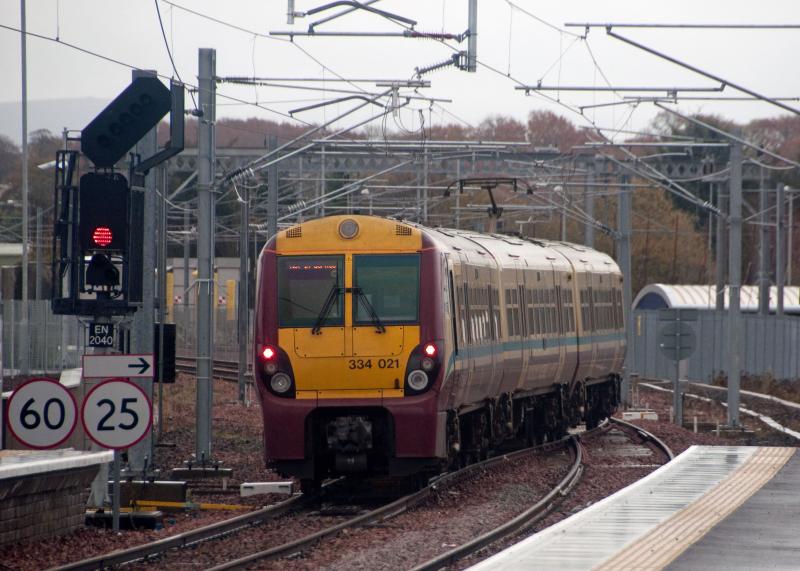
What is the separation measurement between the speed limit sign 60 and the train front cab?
11.0 ft

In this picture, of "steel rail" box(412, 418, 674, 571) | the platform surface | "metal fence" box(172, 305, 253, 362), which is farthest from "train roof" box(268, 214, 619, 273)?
"metal fence" box(172, 305, 253, 362)

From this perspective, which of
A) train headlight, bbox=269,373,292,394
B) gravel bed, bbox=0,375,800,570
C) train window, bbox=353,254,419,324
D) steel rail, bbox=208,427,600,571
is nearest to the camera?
steel rail, bbox=208,427,600,571

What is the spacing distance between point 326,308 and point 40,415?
4859 mm

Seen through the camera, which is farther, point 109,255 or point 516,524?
point 516,524

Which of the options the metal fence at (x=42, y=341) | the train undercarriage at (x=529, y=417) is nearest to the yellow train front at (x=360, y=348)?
the train undercarriage at (x=529, y=417)

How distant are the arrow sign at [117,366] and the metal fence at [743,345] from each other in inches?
1195

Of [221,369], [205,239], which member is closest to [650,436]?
[205,239]

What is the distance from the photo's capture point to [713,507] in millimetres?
14062

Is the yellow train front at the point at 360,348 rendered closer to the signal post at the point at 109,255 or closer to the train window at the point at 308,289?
the train window at the point at 308,289

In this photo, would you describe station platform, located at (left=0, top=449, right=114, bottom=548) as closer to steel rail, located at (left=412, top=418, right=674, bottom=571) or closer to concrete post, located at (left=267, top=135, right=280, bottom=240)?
steel rail, located at (left=412, top=418, right=674, bottom=571)

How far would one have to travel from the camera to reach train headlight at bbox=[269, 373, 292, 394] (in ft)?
52.2

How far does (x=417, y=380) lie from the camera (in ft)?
51.9

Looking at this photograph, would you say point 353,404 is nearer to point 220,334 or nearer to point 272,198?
point 272,198

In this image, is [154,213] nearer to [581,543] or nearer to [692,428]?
[581,543]
